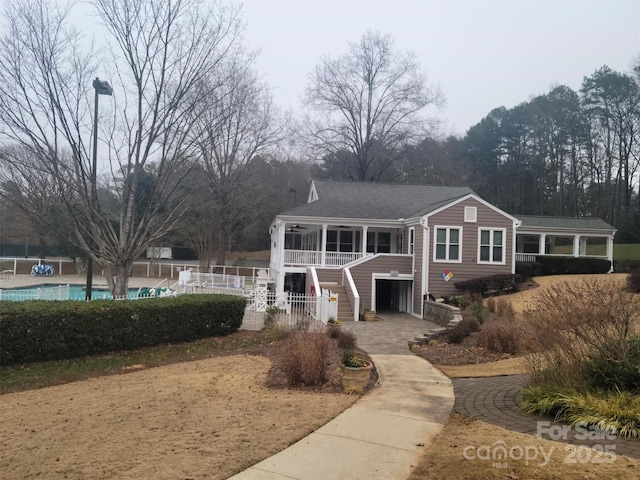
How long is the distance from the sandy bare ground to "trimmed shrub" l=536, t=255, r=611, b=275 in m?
20.4

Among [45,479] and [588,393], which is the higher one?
[588,393]

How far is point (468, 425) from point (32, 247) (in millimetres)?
54833

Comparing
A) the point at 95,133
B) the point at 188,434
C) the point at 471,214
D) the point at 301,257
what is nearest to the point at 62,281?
the point at 301,257

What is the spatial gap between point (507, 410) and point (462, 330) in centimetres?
658

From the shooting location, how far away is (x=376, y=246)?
2512cm

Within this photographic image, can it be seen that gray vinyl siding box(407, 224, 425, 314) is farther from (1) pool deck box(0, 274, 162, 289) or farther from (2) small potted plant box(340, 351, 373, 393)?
(1) pool deck box(0, 274, 162, 289)

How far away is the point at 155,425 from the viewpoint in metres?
5.34

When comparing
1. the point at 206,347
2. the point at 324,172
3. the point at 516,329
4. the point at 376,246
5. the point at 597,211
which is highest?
the point at 324,172

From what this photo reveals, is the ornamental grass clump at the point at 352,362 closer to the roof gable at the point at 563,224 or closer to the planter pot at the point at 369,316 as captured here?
the planter pot at the point at 369,316

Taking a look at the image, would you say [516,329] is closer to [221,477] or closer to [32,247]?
[221,477]

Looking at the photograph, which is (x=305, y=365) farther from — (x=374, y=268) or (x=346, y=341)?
(x=374, y=268)

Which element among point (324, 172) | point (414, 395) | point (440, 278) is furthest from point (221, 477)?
point (324, 172)

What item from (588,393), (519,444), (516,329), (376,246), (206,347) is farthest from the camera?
(376,246)

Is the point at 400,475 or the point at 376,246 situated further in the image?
the point at 376,246
